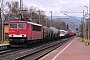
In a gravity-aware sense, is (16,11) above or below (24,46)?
above

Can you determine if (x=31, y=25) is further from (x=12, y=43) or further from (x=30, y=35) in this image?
(x=12, y=43)

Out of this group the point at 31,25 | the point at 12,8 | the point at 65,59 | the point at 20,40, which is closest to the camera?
the point at 65,59

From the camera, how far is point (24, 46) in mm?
36031

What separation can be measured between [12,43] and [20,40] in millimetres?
1536

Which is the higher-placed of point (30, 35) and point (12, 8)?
point (12, 8)

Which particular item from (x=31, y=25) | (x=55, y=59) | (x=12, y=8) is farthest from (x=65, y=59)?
(x=12, y=8)

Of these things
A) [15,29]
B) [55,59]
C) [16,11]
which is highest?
[16,11]

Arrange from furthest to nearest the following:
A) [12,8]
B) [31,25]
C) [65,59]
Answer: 1. [12,8]
2. [31,25]
3. [65,59]

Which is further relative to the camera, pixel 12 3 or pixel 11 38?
pixel 12 3

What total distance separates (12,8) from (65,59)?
6191 cm

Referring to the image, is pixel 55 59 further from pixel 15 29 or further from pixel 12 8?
pixel 12 8

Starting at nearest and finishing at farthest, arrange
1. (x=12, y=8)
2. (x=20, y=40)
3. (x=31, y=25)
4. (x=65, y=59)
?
(x=65, y=59)
(x=20, y=40)
(x=31, y=25)
(x=12, y=8)

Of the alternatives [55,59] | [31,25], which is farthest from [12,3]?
[55,59]

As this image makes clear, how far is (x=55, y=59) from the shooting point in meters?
20.3
